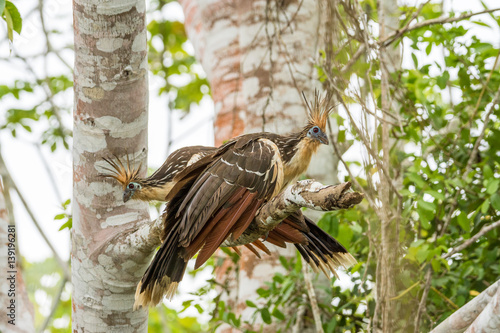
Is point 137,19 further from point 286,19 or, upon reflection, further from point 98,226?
point 286,19

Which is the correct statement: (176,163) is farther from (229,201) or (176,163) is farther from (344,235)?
Result: (344,235)

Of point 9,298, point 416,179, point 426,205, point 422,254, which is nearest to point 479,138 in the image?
point 416,179

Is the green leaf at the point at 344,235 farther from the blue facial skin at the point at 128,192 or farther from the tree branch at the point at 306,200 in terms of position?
the blue facial skin at the point at 128,192

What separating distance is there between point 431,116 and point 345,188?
169cm

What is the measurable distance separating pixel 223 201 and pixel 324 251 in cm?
70

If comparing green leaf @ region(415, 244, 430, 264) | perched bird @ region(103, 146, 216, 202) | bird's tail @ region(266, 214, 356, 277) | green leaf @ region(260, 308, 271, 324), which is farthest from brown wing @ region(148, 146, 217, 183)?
green leaf @ region(415, 244, 430, 264)

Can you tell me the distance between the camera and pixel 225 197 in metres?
2.41

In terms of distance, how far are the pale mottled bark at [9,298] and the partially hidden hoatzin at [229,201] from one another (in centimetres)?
58

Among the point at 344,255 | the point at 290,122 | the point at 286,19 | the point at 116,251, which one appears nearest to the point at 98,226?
the point at 116,251

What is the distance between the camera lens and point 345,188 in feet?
5.82

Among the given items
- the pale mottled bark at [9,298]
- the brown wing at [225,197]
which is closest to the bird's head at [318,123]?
the brown wing at [225,197]

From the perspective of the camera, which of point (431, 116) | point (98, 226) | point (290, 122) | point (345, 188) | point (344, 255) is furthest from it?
point (290, 122)

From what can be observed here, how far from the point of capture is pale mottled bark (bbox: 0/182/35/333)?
2.62 m

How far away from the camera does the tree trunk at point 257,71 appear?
3879 millimetres
